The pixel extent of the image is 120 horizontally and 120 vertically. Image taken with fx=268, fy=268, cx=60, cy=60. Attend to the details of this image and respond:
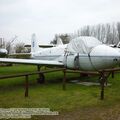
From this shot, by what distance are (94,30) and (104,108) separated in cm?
6692

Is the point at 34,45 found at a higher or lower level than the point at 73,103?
higher

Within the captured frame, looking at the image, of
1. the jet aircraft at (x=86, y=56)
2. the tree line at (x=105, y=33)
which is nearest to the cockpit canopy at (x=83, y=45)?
the jet aircraft at (x=86, y=56)

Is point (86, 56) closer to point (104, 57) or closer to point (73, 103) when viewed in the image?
point (104, 57)

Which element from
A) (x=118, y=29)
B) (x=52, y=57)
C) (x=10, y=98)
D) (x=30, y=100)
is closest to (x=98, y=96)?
(x=30, y=100)

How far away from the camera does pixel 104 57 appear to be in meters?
11.9

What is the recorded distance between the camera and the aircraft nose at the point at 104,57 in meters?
11.6

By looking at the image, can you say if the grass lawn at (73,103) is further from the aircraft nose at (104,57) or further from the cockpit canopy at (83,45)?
the cockpit canopy at (83,45)

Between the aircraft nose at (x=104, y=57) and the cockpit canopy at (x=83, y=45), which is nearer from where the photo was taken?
the aircraft nose at (x=104, y=57)

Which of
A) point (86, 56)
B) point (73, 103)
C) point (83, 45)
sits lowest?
point (73, 103)

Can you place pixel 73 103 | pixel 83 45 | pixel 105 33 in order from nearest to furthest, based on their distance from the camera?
pixel 73 103, pixel 83 45, pixel 105 33

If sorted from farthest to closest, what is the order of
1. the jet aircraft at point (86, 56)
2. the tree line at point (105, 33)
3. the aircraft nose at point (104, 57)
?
1. the tree line at point (105, 33)
2. the jet aircraft at point (86, 56)
3. the aircraft nose at point (104, 57)

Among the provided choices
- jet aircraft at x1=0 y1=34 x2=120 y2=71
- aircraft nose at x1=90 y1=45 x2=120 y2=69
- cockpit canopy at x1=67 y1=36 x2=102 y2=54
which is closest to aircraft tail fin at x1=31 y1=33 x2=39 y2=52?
jet aircraft at x1=0 y1=34 x2=120 y2=71

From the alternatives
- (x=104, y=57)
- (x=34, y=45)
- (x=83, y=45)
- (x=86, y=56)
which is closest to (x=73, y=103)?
(x=104, y=57)

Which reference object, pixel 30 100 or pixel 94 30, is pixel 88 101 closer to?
pixel 30 100
